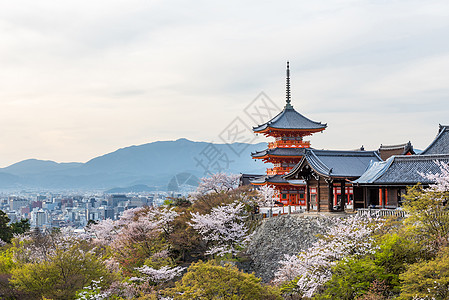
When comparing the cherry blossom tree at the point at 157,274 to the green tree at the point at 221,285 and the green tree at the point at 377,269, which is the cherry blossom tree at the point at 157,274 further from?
the green tree at the point at 377,269

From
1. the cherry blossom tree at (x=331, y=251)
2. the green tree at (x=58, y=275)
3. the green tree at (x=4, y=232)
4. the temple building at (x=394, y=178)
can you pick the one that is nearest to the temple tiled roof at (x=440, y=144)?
the temple building at (x=394, y=178)

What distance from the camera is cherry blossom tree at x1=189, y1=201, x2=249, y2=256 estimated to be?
33.9m

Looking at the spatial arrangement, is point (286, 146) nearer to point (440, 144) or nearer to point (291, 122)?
point (291, 122)

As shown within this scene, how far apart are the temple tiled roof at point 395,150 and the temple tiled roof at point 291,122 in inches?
373

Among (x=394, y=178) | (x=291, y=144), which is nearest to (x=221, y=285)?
(x=394, y=178)

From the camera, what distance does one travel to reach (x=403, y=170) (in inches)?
1122

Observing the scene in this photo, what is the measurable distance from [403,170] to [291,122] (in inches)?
738

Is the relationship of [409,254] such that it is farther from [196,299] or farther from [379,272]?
[196,299]

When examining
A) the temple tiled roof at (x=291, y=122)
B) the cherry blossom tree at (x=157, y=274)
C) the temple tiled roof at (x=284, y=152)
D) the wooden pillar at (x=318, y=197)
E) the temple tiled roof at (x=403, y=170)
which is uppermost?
the temple tiled roof at (x=291, y=122)

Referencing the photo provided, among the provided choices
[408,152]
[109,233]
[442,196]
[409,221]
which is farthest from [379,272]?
[109,233]

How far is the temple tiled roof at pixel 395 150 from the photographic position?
35031 mm

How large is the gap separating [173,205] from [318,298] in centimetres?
2409

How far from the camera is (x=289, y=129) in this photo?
4531cm

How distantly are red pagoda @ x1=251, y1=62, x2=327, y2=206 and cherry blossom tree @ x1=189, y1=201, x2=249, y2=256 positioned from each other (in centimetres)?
871
